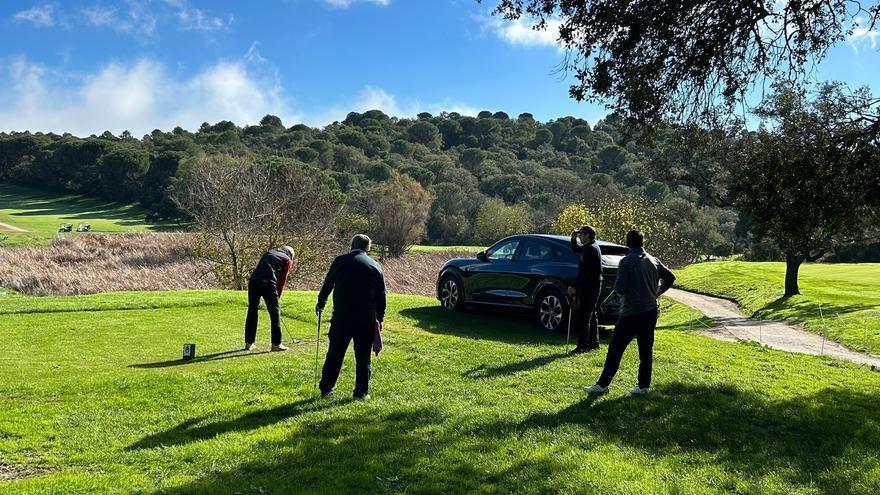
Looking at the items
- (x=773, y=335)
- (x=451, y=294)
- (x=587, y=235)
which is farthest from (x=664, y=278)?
(x=773, y=335)

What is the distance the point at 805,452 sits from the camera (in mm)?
6328

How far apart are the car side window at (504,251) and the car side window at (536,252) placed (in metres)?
0.28

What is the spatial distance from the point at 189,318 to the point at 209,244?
18.5 metres

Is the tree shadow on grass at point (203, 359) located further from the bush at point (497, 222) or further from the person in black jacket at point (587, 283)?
the bush at point (497, 222)

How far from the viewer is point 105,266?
33.3 m

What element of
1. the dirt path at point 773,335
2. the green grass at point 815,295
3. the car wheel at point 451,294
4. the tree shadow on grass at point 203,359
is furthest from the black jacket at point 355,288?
the green grass at point 815,295

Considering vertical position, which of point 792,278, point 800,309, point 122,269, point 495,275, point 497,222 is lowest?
point 122,269

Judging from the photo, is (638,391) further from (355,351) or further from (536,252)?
(536,252)

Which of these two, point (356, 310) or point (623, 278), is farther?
point (623, 278)

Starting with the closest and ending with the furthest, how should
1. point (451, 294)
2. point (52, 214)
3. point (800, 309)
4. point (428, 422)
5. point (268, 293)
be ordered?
point (428, 422), point (268, 293), point (451, 294), point (800, 309), point (52, 214)

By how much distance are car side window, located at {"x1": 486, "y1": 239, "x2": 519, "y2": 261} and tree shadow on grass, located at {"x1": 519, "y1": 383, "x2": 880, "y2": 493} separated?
5.28 m

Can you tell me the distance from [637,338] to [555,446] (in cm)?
254

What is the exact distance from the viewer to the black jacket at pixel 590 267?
396 inches

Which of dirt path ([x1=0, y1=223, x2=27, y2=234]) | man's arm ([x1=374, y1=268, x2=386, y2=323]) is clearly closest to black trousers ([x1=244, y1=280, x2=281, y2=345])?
man's arm ([x1=374, y1=268, x2=386, y2=323])
